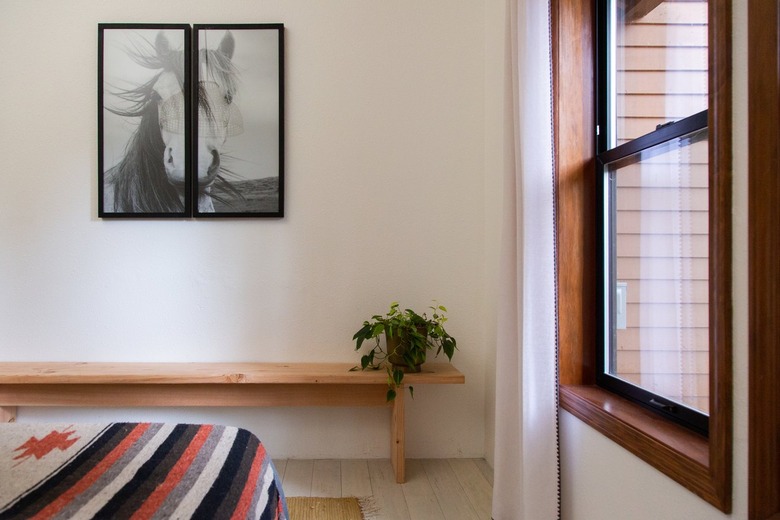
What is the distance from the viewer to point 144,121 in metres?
2.70

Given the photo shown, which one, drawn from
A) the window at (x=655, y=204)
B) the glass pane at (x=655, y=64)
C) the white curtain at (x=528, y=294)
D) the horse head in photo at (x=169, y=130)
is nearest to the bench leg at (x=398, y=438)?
the white curtain at (x=528, y=294)

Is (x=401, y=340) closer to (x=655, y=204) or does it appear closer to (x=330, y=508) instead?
(x=330, y=508)

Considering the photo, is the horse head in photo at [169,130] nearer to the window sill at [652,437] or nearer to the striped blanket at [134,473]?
the striped blanket at [134,473]

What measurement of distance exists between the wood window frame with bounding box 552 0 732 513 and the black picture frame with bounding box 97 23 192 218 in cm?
193

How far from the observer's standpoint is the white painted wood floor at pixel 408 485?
2143mm

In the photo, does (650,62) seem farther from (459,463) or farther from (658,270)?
(459,463)

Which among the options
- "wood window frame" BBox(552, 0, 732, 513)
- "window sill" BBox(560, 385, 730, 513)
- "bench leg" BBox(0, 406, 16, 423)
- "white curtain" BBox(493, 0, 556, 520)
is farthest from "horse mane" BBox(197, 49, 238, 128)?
"window sill" BBox(560, 385, 730, 513)

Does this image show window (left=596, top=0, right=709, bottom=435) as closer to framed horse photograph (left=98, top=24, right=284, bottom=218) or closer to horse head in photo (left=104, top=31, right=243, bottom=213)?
framed horse photograph (left=98, top=24, right=284, bottom=218)

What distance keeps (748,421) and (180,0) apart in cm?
304

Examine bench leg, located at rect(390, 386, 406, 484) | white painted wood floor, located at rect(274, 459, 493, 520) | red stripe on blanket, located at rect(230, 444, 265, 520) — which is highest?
red stripe on blanket, located at rect(230, 444, 265, 520)

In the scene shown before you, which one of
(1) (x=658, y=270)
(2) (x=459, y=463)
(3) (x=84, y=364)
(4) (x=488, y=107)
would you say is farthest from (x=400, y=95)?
(3) (x=84, y=364)

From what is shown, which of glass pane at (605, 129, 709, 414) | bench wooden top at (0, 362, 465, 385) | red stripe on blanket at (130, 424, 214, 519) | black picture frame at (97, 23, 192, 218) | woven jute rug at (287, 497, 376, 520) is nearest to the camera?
red stripe on blanket at (130, 424, 214, 519)

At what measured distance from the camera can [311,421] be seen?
2.73 meters

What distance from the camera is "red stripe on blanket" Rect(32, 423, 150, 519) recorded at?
37.7 inches
